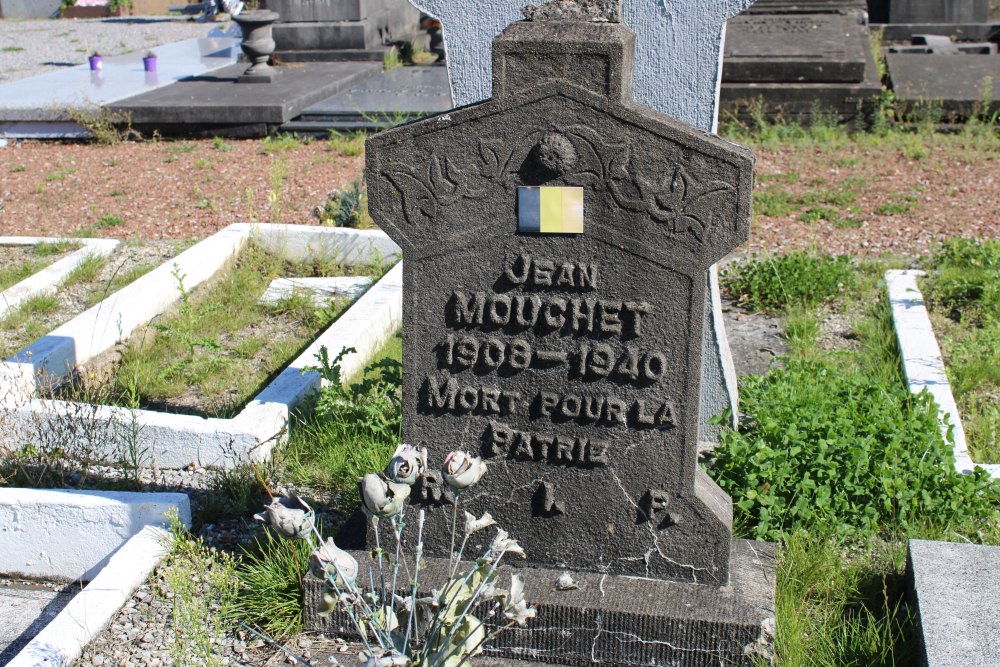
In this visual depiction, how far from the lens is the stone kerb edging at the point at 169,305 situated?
3.97 metres

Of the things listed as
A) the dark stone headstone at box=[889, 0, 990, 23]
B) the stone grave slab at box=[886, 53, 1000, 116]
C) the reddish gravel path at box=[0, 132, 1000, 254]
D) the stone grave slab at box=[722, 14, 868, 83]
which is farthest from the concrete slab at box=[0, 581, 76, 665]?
the dark stone headstone at box=[889, 0, 990, 23]

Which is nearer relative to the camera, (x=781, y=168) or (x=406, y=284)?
(x=406, y=284)

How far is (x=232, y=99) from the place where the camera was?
423 inches

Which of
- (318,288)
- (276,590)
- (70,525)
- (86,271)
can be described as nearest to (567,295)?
(276,590)

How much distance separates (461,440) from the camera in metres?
3.13

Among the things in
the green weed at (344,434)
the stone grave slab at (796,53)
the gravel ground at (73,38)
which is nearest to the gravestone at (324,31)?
the gravel ground at (73,38)

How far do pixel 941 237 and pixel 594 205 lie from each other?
15.8ft

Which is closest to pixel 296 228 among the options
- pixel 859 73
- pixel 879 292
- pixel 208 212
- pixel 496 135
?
pixel 208 212

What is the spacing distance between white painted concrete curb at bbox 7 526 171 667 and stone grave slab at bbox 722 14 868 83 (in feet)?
24.6

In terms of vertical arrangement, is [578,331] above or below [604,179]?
below

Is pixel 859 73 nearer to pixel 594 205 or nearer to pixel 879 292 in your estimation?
pixel 879 292

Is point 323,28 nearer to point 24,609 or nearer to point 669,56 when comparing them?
point 669,56

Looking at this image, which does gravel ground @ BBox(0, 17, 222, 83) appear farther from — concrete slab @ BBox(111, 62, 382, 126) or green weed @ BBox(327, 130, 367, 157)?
green weed @ BBox(327, 130, 367, 157)

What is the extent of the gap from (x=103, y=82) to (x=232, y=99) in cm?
277
